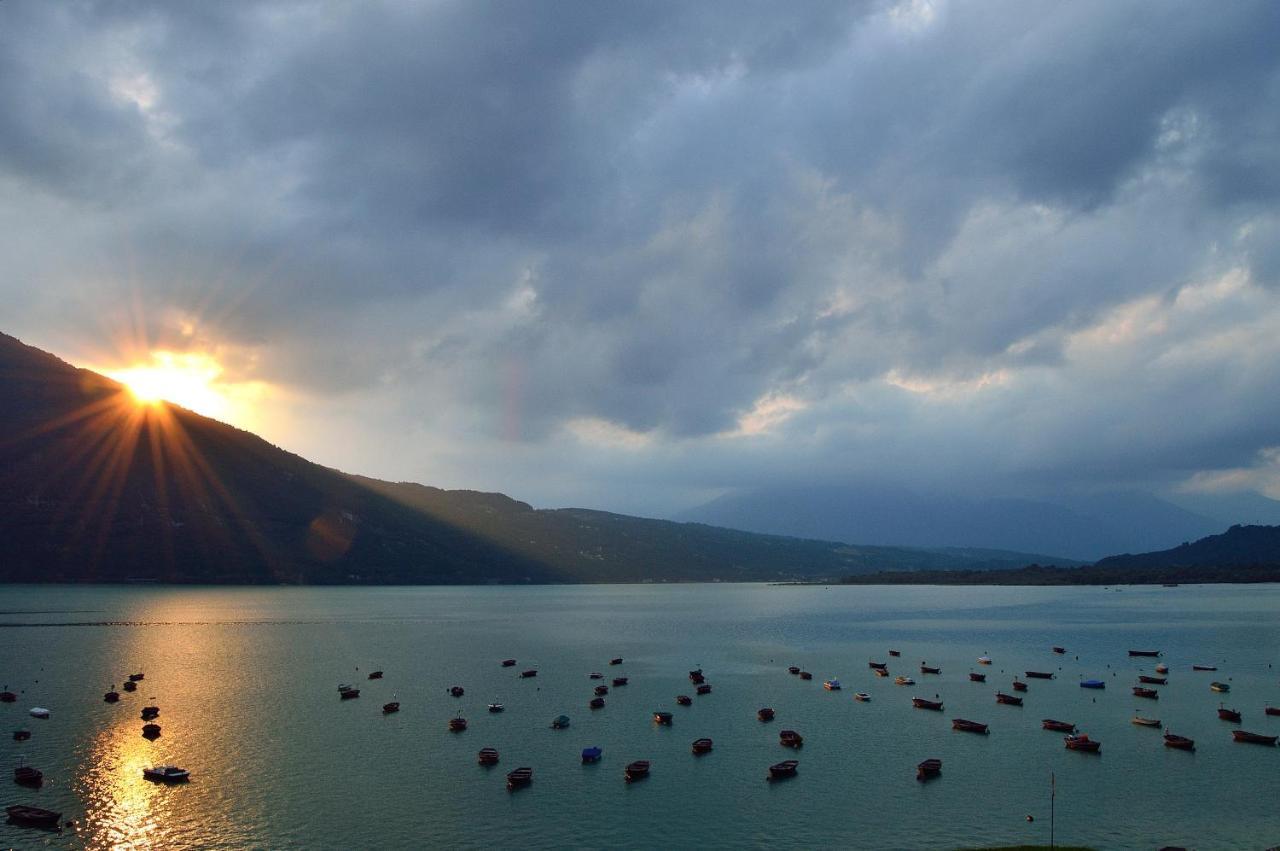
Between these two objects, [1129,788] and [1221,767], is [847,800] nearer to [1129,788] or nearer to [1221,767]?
[1129,788]

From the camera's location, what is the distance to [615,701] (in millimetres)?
109000

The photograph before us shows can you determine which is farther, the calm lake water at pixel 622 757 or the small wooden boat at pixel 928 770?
the small wooden boat at pixel 928 770

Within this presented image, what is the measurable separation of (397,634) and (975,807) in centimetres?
15932

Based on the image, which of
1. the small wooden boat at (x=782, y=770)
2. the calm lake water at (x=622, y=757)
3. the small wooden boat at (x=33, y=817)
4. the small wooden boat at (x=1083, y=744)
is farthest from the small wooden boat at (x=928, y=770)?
the small wooden boat at (x=33, y=817)

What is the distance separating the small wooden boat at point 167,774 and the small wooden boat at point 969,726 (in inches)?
3072

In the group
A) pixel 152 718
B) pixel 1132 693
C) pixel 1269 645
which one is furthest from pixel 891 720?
pixel 1269 645

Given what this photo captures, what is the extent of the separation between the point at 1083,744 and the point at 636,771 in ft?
149

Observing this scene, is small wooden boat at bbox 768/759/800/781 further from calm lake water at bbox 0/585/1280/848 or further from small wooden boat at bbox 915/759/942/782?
small wooden boat at bbox 915/759/942/782

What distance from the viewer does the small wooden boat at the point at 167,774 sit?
69.4m

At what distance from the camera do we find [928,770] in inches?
2805

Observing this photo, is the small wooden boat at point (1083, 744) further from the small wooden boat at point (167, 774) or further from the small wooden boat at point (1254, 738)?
the small wooden boat at point (167, 774)

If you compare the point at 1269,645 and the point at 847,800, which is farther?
the point at 1269,645

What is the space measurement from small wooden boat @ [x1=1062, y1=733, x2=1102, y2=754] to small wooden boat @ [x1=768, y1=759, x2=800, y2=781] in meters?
30.1

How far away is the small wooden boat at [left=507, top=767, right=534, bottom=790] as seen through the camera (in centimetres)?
6819
